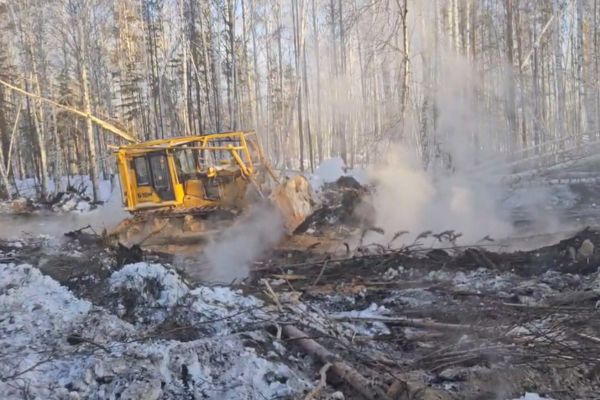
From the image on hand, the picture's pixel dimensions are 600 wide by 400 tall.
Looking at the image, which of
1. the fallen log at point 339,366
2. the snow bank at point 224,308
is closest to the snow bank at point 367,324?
the fallen log at point 339,366

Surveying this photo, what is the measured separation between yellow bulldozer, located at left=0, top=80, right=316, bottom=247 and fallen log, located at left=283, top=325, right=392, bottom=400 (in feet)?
27.4

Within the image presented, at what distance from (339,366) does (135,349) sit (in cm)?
189

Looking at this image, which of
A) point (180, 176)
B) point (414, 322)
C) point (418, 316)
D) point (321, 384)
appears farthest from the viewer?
point (180, 176)

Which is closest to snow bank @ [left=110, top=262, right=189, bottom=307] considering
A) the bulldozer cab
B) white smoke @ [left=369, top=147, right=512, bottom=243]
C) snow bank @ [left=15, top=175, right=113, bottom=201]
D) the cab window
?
white smoke @ [left=369, top=147, right=512, bottom=243]

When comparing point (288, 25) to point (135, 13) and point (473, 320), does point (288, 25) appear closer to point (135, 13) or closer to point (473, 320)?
point (135, 13)

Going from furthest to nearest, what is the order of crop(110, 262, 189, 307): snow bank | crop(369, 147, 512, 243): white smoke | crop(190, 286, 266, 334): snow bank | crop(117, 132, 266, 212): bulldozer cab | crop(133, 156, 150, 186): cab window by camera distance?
crop(133, 156, 150, 186): cab window, crop(117, 132, 266, 212): bulldozer cab, crop(369, 147, 512, 243): white smoke, crop(110, 262, 189, 307): snow bank, crop(190, 286, 266, 334): snow bank

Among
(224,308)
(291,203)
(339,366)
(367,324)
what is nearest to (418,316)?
(367,324)

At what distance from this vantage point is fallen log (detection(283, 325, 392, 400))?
4.70m

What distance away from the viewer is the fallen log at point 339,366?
15.4ft

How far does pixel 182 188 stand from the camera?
49.6 ft

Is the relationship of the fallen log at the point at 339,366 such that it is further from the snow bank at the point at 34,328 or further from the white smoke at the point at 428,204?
the white smoke at the point at 428,204

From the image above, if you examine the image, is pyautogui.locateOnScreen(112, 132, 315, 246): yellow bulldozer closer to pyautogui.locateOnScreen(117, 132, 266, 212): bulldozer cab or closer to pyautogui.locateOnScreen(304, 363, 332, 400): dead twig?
pyautogui.locateOnScreen(117, 132, 266, 212): bulldozer cab

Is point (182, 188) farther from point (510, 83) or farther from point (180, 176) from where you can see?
point (510, 83)

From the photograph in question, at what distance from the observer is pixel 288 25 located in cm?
3819
